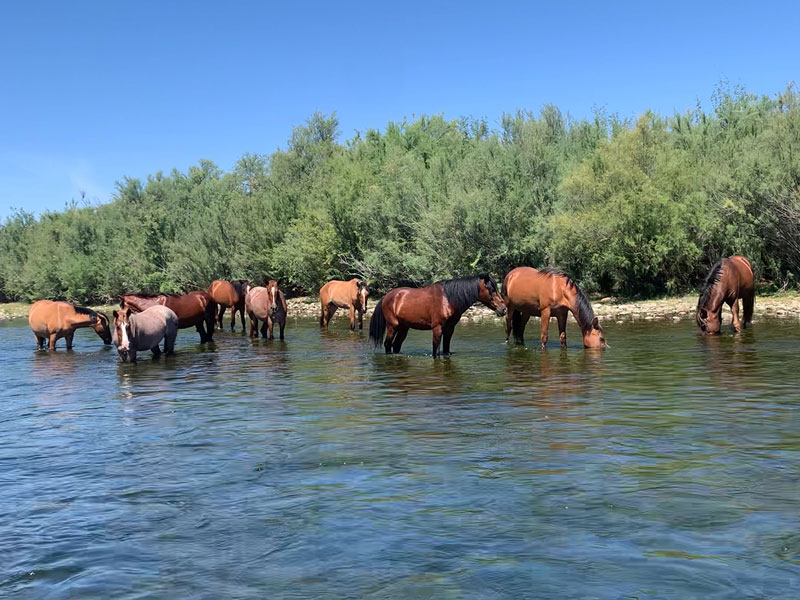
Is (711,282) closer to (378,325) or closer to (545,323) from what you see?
(545,323)

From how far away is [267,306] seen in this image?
2412 cm

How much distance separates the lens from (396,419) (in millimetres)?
10781

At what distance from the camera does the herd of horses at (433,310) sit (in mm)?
17484

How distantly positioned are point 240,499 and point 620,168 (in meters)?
31.7

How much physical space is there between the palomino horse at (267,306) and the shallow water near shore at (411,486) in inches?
326

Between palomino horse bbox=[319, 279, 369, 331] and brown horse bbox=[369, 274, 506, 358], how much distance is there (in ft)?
31.4

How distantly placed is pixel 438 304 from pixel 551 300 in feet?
9.86

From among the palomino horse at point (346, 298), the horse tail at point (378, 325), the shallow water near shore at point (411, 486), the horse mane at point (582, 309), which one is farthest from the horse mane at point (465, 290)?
the palomino horse at point (346, 298)

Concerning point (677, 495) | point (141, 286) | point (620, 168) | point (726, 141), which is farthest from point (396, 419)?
point (141, 286)

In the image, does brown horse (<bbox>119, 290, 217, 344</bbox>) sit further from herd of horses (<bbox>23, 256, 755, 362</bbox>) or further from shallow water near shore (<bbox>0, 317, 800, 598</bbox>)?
shallow water near shore (<bbox>0, 317, 800, 598</bbox>)

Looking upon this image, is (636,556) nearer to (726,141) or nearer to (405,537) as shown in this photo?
(405,537)

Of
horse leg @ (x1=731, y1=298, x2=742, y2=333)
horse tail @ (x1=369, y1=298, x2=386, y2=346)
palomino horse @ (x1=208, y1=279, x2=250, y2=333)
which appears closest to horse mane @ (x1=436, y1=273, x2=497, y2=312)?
horse tail @ (x1=369, y1=298, x2=386, y2=346)

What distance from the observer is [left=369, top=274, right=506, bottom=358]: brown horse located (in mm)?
17266

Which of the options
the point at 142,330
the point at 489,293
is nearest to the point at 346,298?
the point at 142,330
